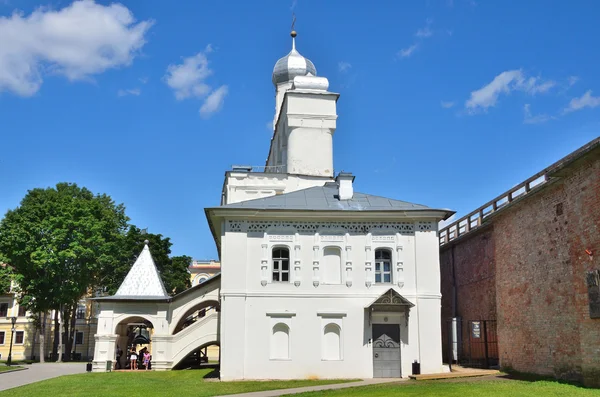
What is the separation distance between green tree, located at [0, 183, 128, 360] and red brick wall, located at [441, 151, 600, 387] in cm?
2727

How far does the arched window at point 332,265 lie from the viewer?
24875mm

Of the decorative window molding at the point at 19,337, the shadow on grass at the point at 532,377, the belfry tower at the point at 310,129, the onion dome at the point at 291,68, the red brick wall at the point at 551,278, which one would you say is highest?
the onion dome at the point at 291,68

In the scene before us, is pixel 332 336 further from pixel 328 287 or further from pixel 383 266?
pixel 383 266

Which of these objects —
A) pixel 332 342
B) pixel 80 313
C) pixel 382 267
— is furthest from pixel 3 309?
pixel 382 267

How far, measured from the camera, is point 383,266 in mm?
25203

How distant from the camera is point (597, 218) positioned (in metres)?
17.0

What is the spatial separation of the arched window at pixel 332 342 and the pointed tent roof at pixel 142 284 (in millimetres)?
9954

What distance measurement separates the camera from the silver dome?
159 ft

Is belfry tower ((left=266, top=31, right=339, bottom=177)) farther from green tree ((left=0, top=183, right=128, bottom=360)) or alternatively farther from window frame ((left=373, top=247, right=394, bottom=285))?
window frame ((left=373, top=247, right=394, bottom=285))

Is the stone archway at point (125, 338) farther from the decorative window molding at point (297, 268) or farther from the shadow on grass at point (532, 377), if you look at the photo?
the shadow on grass at point (532, 377)

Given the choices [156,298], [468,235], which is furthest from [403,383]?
[156,298]

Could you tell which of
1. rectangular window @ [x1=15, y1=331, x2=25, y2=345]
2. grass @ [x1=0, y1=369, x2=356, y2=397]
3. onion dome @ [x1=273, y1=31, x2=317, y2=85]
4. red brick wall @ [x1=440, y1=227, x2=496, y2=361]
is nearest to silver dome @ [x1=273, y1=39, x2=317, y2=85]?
onion dome @ [x1=273, y1=31, x2=317, y2=85]

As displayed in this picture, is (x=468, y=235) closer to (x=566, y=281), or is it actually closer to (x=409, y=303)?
(x=409, y=303)

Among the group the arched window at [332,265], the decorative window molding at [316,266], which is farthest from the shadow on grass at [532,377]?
the decorative window molding at [316,266]
